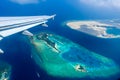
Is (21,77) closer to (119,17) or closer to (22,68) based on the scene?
(22,68)

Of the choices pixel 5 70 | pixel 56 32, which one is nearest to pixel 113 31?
pixel 56 32

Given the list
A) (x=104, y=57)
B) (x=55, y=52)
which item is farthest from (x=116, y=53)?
(x=55, y=52)

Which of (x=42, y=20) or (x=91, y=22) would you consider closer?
(x=42, y=20)

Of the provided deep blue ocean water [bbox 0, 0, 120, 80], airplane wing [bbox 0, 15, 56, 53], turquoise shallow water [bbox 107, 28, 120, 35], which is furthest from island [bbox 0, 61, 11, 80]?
turquoise shallow water [bbox 107, 28, 120, 35]

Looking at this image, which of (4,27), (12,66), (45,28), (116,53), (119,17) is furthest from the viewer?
(119,17)

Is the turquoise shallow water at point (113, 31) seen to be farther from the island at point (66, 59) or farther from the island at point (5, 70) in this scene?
the island at point (5, 70)

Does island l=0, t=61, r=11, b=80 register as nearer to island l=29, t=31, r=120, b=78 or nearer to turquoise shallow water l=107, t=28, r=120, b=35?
island l=29, t=31, r=120, b=78

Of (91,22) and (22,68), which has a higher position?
(91,22)

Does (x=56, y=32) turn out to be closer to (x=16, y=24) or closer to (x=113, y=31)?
(x=16, y=24)

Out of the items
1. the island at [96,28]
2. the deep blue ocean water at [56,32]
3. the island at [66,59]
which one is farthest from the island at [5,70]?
the island at [96,28]
